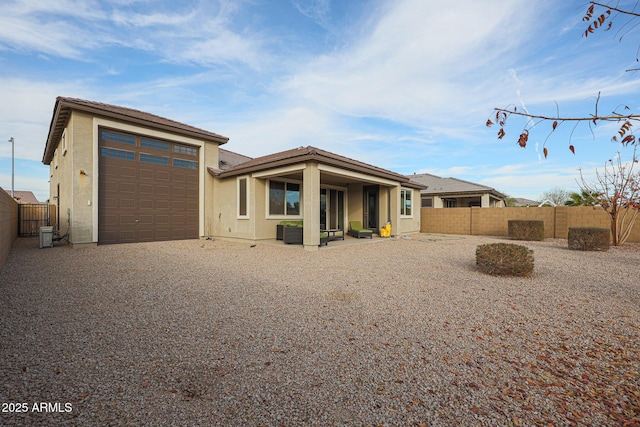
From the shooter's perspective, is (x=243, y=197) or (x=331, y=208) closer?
(x=243, y=197)

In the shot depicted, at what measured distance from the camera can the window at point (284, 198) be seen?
38.1ft

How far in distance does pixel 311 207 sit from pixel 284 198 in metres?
3.28

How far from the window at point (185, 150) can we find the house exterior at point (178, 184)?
0.05 m

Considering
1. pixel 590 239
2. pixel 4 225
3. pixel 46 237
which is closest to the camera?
pixel 4 225

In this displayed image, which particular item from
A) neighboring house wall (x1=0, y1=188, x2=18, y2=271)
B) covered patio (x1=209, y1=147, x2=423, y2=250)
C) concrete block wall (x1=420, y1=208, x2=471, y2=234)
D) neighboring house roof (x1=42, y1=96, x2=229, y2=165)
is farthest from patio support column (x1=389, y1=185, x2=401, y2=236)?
neighboring house wall (x1=0, y1=188, x2=18, y2=271)

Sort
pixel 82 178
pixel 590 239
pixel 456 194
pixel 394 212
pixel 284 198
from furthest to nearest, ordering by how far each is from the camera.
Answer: pixel 456 194, pixel 394 212, pixel 284 198, pixel 590 239, pixel 82 178

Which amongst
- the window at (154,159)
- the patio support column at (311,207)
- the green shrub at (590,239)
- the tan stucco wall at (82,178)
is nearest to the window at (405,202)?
the green shrub at (590,239)

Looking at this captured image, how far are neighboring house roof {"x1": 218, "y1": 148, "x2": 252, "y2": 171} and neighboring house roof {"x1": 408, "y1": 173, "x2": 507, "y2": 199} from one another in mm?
12607

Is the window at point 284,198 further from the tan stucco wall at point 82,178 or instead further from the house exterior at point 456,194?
the house exterior at point 456,194

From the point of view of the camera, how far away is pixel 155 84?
11.1m

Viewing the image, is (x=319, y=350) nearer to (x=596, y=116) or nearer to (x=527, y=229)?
(x=596, y=116)

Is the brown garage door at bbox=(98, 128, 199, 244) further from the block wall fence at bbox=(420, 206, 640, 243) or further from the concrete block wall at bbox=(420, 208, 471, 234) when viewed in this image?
the block wall fence at bbox=(420, 206, 640, 243)

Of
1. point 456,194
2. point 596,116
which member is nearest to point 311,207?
point 596,116

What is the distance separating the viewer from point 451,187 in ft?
75.8
